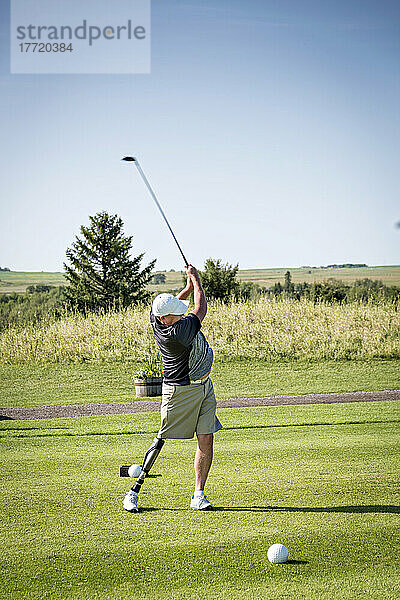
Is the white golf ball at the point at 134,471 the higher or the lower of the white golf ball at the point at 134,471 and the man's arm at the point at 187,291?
the lower

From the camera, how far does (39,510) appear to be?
18.4 feet

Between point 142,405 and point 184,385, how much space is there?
28.9ft

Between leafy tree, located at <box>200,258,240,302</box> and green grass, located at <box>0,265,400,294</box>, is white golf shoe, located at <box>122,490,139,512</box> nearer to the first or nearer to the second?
leafy tree, located at <box>200,258,240,302</box>

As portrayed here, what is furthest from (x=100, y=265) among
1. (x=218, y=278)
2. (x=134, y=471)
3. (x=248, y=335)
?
(x=134, y=471)

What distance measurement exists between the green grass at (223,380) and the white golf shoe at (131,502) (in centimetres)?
991

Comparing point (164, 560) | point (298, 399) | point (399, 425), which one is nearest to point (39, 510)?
point (164, 560)

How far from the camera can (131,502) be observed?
551cm

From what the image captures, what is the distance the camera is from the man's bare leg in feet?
18.4

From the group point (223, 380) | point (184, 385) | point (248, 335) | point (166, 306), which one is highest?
point (166, 306)

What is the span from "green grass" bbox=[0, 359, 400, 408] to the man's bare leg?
32.6ft

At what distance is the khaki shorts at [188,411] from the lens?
572 cm

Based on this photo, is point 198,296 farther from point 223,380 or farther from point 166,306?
point 223,380

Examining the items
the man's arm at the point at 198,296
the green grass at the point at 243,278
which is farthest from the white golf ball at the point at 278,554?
the green grass at the point at 243,278

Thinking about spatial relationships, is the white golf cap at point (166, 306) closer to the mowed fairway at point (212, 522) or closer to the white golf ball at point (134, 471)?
the mowed fairway at point (212, 522)
